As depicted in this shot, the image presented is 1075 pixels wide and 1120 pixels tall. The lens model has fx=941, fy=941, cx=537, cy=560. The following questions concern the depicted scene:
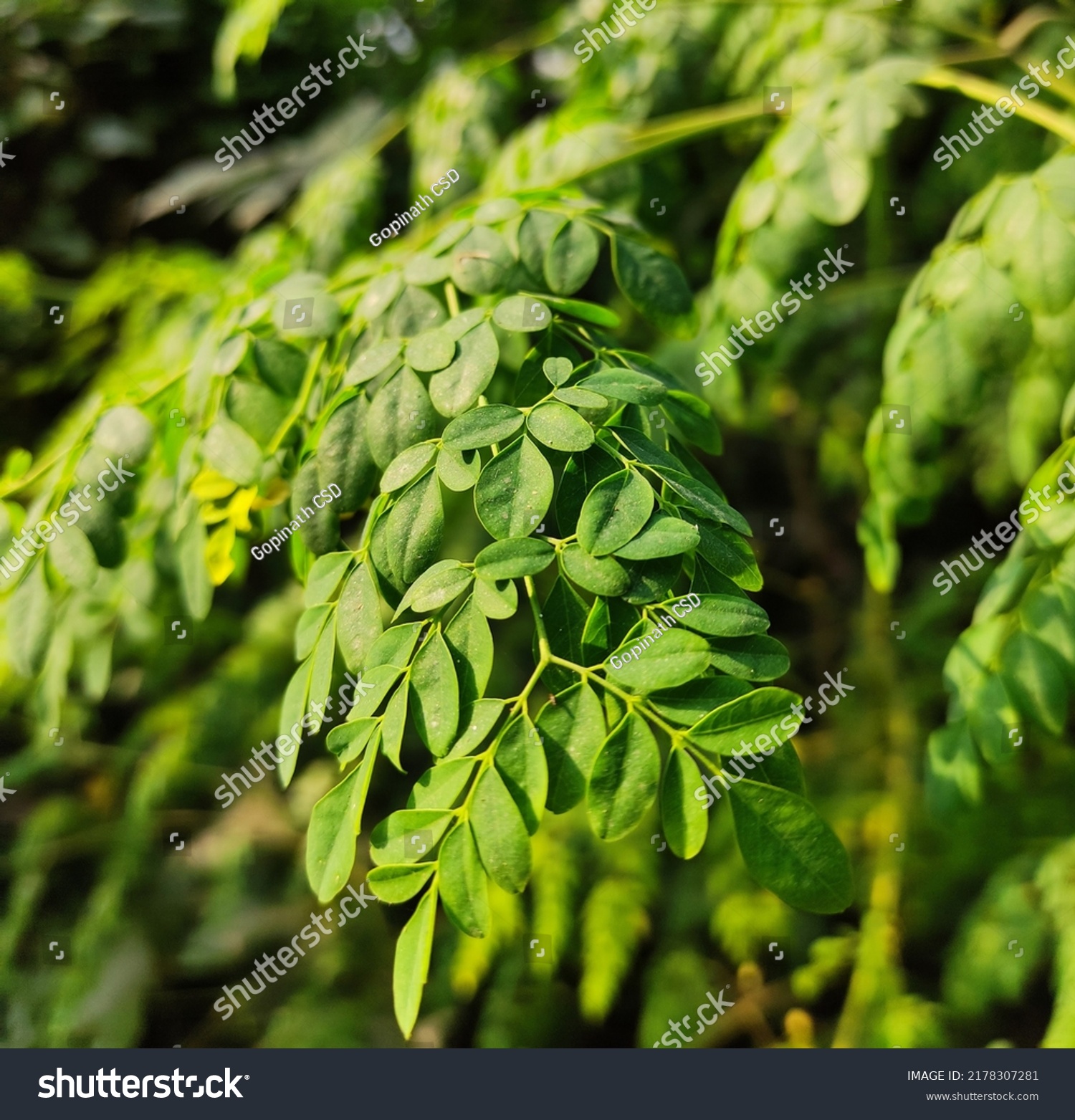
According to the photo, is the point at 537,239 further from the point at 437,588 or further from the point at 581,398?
the point at 437,588

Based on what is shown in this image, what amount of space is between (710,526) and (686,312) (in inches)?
13.3

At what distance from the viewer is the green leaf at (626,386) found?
2.29ft

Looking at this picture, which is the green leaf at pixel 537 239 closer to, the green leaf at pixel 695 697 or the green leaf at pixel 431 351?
the green leaf at pixel 431 351

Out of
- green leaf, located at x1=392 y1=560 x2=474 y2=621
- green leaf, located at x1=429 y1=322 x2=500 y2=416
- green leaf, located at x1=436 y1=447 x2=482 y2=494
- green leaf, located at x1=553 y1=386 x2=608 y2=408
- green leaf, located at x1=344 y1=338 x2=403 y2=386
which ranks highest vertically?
green leaf, located at x1=344 y1=338 x2=403 y2=386

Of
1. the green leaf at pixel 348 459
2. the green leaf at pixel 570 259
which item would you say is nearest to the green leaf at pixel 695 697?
the green leaf at pixel 348 459

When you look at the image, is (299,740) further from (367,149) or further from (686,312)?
(367,149)

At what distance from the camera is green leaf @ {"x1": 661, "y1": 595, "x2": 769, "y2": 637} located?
605mm

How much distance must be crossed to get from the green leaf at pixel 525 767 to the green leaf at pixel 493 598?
7cm

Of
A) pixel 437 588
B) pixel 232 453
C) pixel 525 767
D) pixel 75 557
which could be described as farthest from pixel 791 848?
pixel 75 557

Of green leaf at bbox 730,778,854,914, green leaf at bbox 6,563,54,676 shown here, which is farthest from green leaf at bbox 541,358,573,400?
green leaf at bbox 6,563,54,676

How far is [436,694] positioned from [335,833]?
5.2 inches

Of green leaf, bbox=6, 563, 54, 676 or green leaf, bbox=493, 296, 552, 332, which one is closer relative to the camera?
green leaf, bbox=493, 296, 552, 332

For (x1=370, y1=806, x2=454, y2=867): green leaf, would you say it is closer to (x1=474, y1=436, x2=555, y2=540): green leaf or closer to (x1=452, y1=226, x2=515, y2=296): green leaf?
(x1=474, y1=436, x2=555, y2=540): green leaf

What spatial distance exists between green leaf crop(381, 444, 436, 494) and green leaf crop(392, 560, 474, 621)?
0.25 ft
